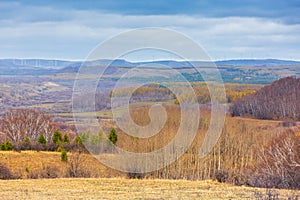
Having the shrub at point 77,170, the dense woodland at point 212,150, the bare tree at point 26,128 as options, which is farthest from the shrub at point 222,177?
the bare tree at point 26,128

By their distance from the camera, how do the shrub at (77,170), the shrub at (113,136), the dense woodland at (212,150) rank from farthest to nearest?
the shrub at (113,136)
the shrub at (77,170)
the dense woodland at (212,150)

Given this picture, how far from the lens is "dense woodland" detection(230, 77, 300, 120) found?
359ft

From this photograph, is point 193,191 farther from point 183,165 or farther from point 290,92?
point 290,92

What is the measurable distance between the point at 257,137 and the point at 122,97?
65.1 ft

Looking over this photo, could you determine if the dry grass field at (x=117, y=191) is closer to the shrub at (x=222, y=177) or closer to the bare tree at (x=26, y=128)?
the shrub at (x=222, y=177)

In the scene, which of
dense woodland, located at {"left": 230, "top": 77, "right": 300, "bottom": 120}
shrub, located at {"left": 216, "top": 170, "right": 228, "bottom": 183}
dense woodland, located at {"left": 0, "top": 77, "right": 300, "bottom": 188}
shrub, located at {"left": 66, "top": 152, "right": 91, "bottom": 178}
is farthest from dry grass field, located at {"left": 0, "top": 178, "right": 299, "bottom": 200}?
dense woodland, located at {"left": 230, "top": 77, "right": 300, "bottom": 120}

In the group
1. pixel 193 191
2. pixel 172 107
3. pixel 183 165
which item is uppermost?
pixel 172 107

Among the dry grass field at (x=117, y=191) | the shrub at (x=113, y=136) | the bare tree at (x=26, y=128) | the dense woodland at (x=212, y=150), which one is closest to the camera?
the dry grass field at (x=117, y=191)

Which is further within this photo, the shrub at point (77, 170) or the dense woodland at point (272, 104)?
the dense woodland at point (272, 104)

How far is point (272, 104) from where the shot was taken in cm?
11594

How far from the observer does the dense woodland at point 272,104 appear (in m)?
109

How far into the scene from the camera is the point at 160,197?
1939 cm

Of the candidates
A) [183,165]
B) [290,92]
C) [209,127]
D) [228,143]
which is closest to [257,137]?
[228,143]

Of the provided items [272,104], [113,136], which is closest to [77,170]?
[113,136]
